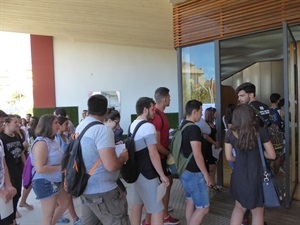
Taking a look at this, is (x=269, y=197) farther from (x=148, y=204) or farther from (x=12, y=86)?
(x=12, y=86)

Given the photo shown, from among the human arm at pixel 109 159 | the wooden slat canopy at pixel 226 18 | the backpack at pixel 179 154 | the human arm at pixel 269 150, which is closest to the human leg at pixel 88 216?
the human arm at pixel 109 159

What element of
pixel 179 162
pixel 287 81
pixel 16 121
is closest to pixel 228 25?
pixel 287 81

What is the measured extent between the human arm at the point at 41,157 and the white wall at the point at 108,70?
11041 mm

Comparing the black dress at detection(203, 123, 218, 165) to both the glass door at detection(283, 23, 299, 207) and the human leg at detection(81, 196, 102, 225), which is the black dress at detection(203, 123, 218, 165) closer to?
the glass door at detection(283, 23, 299, 207)

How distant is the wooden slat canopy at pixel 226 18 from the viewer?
4.32 meters

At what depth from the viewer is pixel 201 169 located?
3.15 metres

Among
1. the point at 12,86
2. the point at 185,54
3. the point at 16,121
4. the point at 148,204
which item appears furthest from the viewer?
the point at 12,86

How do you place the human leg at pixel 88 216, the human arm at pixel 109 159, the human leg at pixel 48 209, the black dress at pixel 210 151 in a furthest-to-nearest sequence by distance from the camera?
the black dress at pixel 210 151
the human leg at pixel 48 209
the human leg at pixel 88 216
the human arm at pixel 109 159

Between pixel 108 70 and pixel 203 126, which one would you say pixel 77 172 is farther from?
pixel 108 70

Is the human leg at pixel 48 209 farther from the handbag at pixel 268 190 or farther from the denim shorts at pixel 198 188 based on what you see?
the handbag at pixel 268 190

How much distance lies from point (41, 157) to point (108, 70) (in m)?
11.2

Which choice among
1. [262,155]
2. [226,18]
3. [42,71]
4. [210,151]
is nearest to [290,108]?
[210,151]

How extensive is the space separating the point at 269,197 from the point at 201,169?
69 centimetres

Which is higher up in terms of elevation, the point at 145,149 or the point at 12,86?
the point at 12,86
